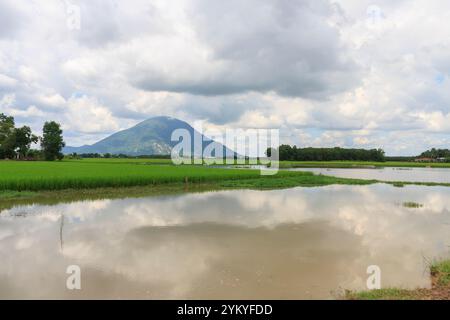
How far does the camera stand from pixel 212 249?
9.85 metres

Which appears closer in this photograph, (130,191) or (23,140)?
(130,191)

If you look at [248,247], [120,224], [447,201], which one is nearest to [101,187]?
[120,224]

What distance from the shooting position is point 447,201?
70.7 feet

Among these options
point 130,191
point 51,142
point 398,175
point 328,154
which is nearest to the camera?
point 130,191

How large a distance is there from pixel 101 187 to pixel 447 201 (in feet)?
80.6

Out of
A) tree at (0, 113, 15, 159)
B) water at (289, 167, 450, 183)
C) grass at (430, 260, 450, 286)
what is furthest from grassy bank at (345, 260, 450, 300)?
tree at (0, 113, 15, 159)

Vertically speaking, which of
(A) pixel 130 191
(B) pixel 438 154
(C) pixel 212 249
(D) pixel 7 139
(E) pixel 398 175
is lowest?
(C) pixel 212 249

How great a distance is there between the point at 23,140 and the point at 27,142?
1.50 metres

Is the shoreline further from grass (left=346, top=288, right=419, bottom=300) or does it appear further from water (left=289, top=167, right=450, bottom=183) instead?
grass (left=346, top=288, right=419, bottom=300)

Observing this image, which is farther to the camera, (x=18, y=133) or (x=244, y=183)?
(x=18, y=133)

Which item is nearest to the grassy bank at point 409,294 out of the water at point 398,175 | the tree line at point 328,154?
the water at point 398,175

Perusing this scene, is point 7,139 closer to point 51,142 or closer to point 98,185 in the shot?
point 51,142

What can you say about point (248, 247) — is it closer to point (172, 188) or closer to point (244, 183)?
point (172, 188)

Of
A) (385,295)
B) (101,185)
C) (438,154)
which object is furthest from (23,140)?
(438,154)
